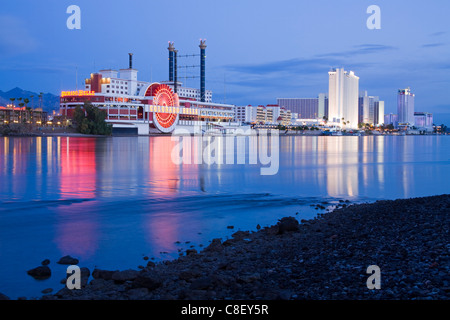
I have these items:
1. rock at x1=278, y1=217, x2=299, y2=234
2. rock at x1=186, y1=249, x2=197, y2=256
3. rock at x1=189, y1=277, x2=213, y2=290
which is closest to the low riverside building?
rock at x1=278, y1=217, x2=299, y2=234

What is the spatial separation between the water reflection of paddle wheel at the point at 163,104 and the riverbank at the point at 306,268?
10181 cm

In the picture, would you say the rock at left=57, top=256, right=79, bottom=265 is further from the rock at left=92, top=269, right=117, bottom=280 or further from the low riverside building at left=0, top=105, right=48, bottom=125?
the low riverside building at left=0, top=105, right=48, bottom=125

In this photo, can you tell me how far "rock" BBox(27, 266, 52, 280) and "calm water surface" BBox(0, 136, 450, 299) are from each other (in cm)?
11

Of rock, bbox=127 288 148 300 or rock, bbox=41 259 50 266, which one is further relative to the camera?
rock, bbox=41 259 50 266

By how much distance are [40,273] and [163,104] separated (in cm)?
10589

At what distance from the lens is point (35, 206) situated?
14.8 m

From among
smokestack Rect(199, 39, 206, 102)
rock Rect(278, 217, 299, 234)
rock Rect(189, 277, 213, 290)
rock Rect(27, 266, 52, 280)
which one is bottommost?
rock Rect(27, 266, 52, 280)

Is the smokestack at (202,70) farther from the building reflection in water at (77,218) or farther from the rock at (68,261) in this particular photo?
the rock at (68,261)

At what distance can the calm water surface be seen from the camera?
909 centimetres

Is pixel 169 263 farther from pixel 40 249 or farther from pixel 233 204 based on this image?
pixel 233 204

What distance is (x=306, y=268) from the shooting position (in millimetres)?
6664

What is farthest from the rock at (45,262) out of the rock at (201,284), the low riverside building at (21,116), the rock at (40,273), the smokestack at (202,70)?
the smokestack at (202,70)

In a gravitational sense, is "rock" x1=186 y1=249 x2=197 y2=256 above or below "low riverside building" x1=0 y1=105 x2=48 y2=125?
below
